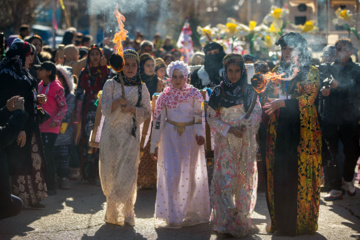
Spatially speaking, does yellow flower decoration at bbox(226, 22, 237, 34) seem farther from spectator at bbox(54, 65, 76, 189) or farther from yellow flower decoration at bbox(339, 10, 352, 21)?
spectator at bbox(54, 65, 76, 189)

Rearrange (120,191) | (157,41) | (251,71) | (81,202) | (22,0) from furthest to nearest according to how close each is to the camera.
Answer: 1. (22,0)
2. (157,41)
3. (251,71)
4. (81,202)
5. (120,191)

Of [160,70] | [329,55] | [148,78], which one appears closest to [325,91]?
[329,55]

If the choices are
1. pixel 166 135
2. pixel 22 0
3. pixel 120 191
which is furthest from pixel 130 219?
pixel 22 0

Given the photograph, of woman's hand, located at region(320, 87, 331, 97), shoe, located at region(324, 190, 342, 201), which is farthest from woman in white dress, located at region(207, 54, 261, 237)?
shoe, located at region(324, 190, 342, 201)

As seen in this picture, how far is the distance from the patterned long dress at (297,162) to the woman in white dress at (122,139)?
155cm

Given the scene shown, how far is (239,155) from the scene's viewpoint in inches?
223

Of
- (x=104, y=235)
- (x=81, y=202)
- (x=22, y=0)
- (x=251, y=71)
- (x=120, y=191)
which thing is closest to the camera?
(x=104, y=235)

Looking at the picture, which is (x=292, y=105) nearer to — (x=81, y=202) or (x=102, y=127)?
(x=102, y=127)

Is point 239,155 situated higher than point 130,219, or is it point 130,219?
point 239,155

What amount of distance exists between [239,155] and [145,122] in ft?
4.67

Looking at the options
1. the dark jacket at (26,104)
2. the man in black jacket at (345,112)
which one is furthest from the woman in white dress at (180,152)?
the man in black jacket at (345,112)

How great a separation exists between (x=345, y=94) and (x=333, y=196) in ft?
4.79

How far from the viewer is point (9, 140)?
15.9 feet

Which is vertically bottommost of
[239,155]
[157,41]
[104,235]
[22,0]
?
[104,235]
